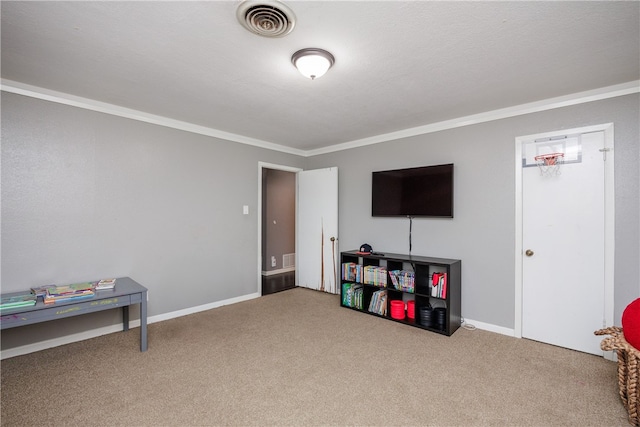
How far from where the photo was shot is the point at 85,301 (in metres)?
2.51

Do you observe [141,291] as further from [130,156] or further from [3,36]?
[3,36]

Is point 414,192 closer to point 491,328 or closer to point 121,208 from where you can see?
point 491,328

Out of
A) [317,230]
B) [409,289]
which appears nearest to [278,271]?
[317,230]

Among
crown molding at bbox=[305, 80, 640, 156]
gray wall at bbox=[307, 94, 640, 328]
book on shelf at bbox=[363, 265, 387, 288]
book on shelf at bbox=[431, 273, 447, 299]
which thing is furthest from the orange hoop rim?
book on shelf at bbox=[363, 265, 387, 288]

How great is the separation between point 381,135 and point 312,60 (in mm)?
2340

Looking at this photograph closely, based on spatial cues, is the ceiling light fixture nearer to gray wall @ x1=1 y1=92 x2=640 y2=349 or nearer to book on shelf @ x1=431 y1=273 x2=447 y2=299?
gray wall @ x1=1 y1=92 x2=640 y2=349

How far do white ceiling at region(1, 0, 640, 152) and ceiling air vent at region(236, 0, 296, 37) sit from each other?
65 millimetres

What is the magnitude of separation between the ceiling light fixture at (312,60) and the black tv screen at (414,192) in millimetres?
2022

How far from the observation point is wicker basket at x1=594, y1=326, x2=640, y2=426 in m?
1.80

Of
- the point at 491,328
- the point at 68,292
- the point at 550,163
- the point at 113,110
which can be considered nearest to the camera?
the point at 68,292

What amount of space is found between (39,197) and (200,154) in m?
1.67

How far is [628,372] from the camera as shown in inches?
73.2

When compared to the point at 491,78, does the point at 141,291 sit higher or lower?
lower

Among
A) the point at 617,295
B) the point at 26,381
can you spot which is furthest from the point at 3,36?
the point at 617,295
